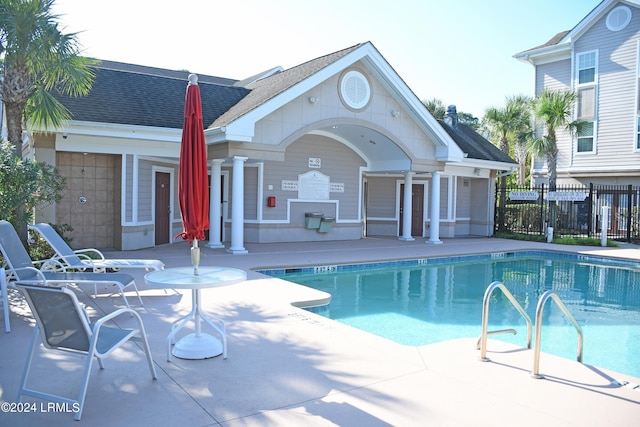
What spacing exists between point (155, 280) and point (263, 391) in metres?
1.61

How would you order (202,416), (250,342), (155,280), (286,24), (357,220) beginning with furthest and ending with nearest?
(357,220), (286,24), (250,342), (155,280), (202,416)

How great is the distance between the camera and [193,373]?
15.0 ft

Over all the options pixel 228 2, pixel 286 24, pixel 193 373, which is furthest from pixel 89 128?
pixel 193 373

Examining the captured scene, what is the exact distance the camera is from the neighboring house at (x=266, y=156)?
504 inches

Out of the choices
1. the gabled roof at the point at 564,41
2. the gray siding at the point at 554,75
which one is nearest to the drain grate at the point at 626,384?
the gabled roof at the point at 564,41

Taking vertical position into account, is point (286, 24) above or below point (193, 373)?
above

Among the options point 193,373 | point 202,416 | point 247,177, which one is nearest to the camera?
point 202,416

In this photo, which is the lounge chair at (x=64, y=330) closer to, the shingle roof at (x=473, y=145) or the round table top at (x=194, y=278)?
the round table top at (x=194, y=278)

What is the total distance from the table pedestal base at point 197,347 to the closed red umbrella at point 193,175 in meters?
0.69

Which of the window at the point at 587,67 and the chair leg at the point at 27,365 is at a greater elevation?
the window at the point at 587,67

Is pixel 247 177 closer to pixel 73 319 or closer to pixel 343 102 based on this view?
pixel 343 102

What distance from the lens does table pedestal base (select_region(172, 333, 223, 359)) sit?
498 cm

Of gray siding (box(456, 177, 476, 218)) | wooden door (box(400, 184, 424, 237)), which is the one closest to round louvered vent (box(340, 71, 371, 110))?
wooden door (box(400, 184, 424, 237))

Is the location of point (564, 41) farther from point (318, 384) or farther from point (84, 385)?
point (84, 385)
